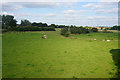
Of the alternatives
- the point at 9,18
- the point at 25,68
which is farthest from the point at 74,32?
the point at 25,68

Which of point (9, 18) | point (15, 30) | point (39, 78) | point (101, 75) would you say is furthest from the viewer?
point (9, 18)

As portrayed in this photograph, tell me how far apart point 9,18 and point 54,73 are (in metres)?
44.3

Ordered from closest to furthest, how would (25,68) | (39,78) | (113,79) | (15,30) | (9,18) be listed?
(113,79)
(39,78)
(25,68)
(15,30)
(9,18)

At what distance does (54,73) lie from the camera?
6.38 meters

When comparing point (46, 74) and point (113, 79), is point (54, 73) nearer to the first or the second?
point (46, 74)

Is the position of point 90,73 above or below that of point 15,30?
below

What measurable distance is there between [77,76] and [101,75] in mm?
1191

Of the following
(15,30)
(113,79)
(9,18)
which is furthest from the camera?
(9,18)

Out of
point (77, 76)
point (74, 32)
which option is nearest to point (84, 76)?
point (77, 76)

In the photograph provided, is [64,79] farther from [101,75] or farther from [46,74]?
[101,75]

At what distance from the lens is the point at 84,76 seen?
6020 mm

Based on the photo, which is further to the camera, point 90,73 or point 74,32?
point 74,32

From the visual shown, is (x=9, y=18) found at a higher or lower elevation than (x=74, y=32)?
higher

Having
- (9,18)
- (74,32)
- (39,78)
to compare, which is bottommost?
(39,78)
